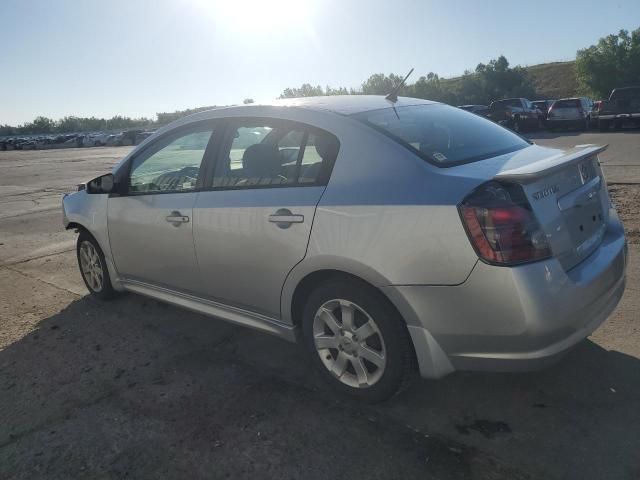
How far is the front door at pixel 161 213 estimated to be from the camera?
11.8 ft

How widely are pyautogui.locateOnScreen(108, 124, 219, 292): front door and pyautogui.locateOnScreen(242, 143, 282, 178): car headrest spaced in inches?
15.9

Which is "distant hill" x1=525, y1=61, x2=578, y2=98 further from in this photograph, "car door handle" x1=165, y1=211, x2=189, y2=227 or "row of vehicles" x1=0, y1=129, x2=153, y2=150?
"car door handle" x1=165, y1=211, x2=189, y2=227

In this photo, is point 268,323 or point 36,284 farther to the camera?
point 36,284

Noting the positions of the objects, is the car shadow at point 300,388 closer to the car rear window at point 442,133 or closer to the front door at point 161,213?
the front door at point 161,213

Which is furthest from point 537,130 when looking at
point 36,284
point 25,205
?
point 36,284

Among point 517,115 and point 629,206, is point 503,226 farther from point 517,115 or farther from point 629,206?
point 517,115

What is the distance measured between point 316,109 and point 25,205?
10620 millimetres

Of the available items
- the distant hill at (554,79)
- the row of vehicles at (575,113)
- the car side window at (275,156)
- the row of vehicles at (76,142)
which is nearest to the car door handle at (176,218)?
the car side window at (275,156)

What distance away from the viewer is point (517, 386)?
9.85ft

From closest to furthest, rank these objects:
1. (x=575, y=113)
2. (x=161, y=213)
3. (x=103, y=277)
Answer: (x=161, y=213), (x=103, y=277), (x=575, y=113)

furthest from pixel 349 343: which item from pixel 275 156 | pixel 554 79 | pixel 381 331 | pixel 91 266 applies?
pixel 554 79

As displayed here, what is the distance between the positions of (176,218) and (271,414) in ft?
4.88

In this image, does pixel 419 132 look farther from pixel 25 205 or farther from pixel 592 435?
pixel 25 205

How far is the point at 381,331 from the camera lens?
2.69 metres
